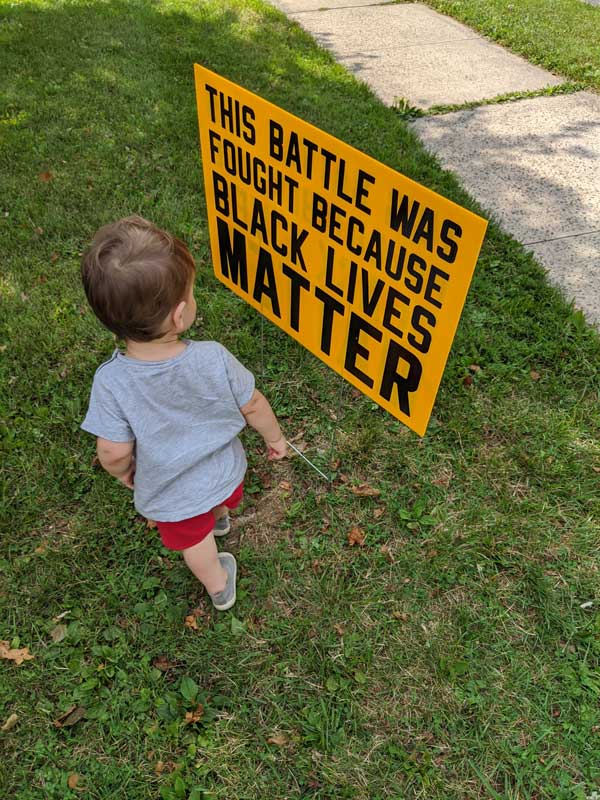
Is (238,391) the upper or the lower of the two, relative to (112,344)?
upper

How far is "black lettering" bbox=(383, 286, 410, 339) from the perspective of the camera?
6.68 feet

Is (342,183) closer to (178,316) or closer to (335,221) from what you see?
(335,221)

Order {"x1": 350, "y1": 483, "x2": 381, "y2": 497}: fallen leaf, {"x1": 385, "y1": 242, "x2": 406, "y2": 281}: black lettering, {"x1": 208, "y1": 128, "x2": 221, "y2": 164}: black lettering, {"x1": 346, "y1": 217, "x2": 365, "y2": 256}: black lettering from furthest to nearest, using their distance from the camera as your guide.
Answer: {"x1": 350, "y1": 483, "x2": 381, "y2": 497}: fallen leaf → {"x1": 208, "y1": 128, "x2": 221, "y2": 164}: black lettering → {"x1": 346, "y1": 217, "x2": 365, "y2": 256}: black lettering → {"x1": 385, "y1": 242, "x2": 406, "y2": 281}: black lettering

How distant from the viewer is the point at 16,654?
2.37 metres

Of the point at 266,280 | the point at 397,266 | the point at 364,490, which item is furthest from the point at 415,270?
the point at 364,490

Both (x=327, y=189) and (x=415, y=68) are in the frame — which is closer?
(x=327, y=189)

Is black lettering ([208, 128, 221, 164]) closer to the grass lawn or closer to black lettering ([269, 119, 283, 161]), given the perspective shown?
black lettering ([269, 119, 283, 161])

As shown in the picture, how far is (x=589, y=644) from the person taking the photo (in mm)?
2363

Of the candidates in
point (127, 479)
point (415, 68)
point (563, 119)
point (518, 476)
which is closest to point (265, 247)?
point (127, 479)

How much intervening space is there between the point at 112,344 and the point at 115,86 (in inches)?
142

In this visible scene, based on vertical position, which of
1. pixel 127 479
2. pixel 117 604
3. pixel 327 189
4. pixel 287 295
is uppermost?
pixel 327 189

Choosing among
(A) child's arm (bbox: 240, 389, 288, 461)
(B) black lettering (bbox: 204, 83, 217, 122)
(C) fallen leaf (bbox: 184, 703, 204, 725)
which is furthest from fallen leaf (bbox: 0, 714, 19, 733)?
(B) black lettering (bbox: 204, 83, 217, 122)

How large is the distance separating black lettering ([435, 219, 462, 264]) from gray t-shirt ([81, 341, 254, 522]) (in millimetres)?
696

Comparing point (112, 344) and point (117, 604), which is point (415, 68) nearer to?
point (112, 344)
